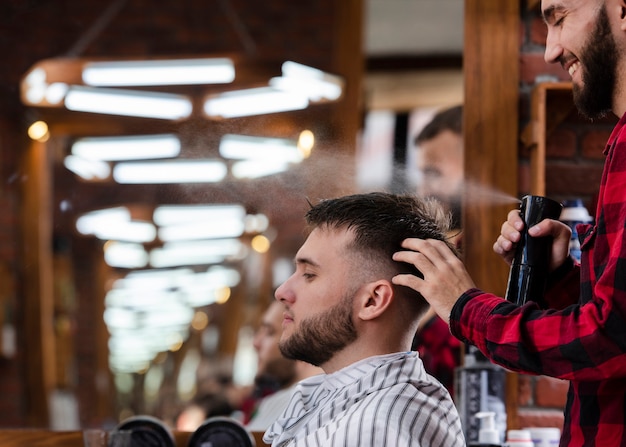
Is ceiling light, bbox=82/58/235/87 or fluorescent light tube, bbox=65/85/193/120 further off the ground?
ceiling light, bbox=82/58/235/87

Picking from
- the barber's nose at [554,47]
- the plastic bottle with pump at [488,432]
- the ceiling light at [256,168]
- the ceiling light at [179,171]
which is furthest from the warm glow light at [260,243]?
the barber's nose at [554,47]

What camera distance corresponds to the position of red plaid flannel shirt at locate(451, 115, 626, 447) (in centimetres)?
115

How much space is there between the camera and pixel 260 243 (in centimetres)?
566

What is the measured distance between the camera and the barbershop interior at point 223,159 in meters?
2.26

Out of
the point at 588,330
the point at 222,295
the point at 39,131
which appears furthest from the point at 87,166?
the point at 222,295

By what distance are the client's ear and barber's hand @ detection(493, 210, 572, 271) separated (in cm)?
19

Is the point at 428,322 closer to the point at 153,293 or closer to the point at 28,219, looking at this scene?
the point at 28,219

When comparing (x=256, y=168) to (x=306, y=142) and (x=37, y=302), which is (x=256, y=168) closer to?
(x=306, y=142)

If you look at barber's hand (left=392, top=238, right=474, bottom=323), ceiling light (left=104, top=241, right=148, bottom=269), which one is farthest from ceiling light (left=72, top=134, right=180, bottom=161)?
ceiling light (left=104, top=241, right=148, bottom=269)

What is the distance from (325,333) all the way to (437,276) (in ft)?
0.93

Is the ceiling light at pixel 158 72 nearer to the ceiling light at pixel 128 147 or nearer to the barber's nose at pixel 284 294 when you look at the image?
the ceiling light at pixel 128 147

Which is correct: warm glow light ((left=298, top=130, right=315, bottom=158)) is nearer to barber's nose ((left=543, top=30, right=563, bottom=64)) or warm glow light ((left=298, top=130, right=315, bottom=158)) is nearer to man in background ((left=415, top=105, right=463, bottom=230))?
man in background ((left=415, top=105, right=463, bottom=230))

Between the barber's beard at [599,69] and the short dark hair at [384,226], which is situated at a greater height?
the barber's beard at [599,69]

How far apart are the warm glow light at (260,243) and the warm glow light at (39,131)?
1366 mm
